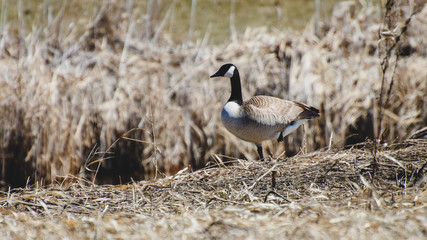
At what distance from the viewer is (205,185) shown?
12.4 ft

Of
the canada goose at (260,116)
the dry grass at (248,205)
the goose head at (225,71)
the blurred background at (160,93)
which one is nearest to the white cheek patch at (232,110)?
the canada goose at (260,116)

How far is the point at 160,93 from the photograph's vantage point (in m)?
7.27

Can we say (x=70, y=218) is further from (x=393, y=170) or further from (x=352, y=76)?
(x=352, y=76)

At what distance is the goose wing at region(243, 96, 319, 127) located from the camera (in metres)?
6.00

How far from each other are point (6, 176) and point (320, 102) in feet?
14.3

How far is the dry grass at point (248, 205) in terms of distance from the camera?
2.57 metres

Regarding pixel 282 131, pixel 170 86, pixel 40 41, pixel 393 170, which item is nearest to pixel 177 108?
pixel 170 86

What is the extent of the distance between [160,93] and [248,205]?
14.4 ft

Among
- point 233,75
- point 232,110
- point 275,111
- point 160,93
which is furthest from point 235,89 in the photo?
point 160,93

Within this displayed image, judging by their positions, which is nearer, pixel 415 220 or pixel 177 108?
pixel 415 220

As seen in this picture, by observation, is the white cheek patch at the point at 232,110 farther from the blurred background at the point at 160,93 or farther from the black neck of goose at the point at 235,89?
the blurred background at the point at 160,93

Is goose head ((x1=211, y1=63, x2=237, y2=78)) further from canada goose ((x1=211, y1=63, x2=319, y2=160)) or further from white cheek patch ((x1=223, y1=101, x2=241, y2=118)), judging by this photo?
white cheek patch ((x1=223, y1=101, x2=241, y2=118))

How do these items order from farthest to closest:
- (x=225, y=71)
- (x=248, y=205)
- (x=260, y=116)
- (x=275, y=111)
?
(x=225, y=71), (x=275, y=111), (x=260, y=116), (x=248, y=205)

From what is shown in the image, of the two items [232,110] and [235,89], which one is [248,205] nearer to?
[232,110]
